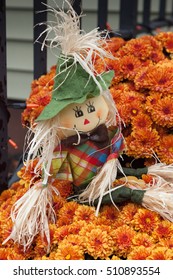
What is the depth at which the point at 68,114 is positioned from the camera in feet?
4.36

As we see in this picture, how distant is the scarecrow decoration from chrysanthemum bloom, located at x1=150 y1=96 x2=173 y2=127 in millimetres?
192

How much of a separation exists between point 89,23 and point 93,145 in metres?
2.86

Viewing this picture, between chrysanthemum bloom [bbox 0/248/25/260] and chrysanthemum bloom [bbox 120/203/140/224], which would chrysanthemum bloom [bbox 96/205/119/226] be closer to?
chrysanthemum bloom [bbox 120/203/140/224]

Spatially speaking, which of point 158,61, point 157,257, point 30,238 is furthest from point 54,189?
point 158,61

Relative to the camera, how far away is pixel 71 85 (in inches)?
52.4

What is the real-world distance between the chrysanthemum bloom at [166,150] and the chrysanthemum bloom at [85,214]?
1.06 ft

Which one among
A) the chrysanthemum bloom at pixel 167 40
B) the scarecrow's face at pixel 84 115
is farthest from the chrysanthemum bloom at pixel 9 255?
the chrysanthemum bloom at pixel 167 40

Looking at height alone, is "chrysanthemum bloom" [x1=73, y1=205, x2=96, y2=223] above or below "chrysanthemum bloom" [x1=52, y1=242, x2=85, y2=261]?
above

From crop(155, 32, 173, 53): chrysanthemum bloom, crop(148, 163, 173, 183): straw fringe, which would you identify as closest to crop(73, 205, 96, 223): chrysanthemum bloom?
crop(148, 163, 173, 183): straw fringe

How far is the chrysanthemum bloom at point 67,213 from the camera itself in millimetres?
1402

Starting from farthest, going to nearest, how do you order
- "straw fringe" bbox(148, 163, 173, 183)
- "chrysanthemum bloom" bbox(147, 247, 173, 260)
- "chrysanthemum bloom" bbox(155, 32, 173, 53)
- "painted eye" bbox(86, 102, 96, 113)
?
"chrysanthemum bloom" bbox(155, 32, 173, 53)
"straw fringe" bbox(148, 163, 173, 183)
"painted eye" bbox(86, 102, 96, 113)
"chrysanthemum bloom" bbox(147, 247, 173, 260)

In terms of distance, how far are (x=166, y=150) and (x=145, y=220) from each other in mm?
323

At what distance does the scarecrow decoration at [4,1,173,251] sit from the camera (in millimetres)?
1315
